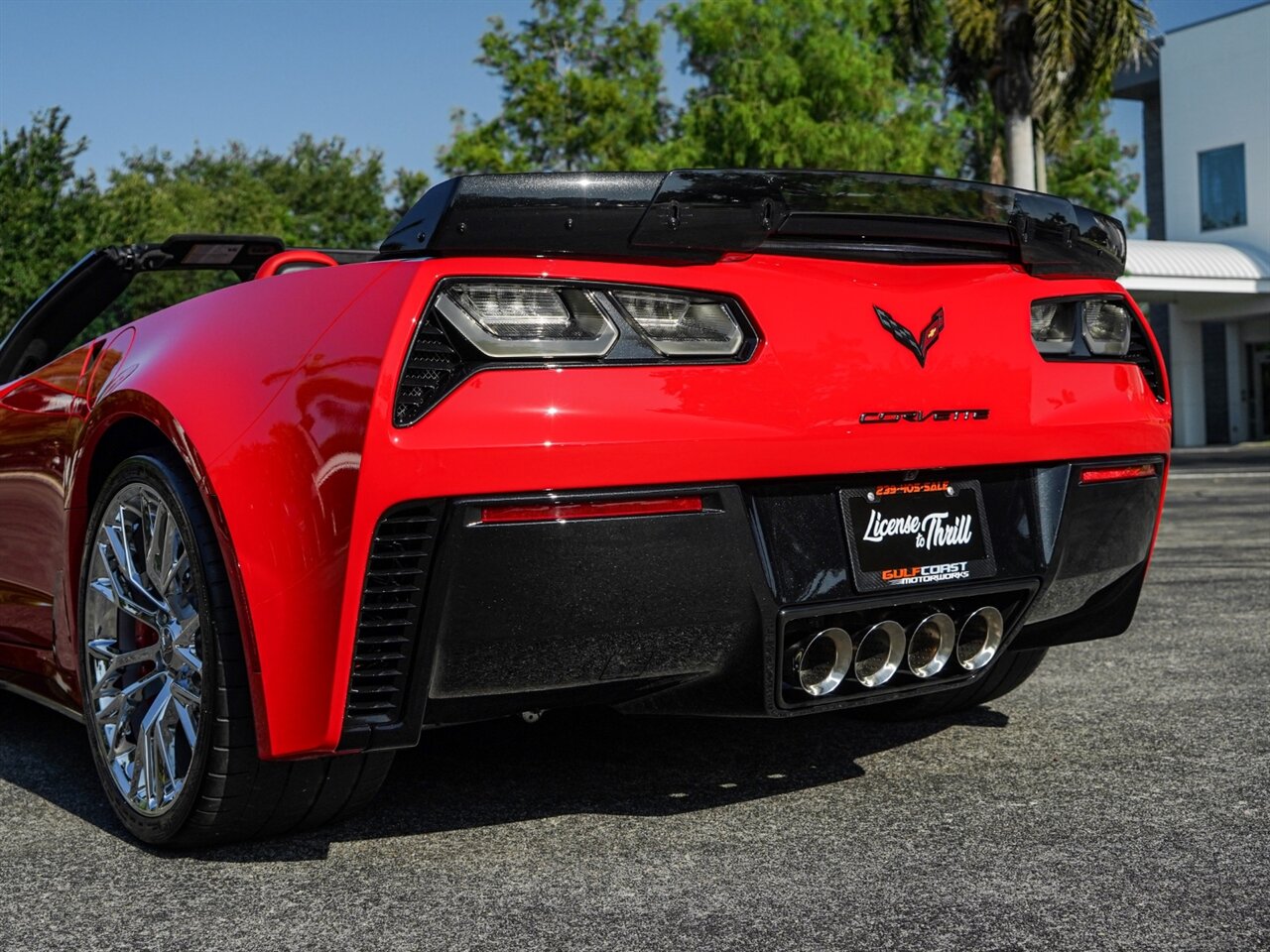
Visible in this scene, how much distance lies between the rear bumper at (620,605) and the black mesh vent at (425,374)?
0.16m

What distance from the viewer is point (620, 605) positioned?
8.46ft

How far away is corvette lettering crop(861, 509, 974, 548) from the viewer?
2.82 metres

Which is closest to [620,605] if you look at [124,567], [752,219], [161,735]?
[752,219]

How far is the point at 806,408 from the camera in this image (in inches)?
105

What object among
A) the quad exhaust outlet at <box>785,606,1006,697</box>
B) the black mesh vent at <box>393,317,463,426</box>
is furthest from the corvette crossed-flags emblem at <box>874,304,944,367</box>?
the black mesh vent at <box>393,317,463,426</box>

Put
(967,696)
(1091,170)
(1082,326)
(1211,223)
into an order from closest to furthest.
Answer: (1082,326) < (967,696) < (1211,223) < (1091,170)

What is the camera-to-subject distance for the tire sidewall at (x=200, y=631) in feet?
8.87

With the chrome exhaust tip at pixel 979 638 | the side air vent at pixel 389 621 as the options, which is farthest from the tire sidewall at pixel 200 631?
the chrome exhaust tip at pixel 979 638

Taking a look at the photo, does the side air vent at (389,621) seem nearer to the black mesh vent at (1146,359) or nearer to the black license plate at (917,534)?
the black license plate at (917,534)

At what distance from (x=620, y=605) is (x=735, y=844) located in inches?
22.7

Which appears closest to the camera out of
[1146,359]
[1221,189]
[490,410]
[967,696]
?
[490,410]

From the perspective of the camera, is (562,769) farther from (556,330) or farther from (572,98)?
(572,98)

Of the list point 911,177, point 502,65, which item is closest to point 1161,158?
point 502,65

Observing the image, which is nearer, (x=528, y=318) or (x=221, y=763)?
(x=528, y=318)
